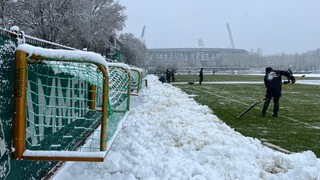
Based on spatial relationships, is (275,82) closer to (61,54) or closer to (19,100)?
(61,54)

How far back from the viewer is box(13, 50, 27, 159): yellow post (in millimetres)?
3637

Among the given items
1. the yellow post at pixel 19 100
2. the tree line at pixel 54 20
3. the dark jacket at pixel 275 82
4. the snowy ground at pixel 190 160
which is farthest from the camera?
the tree line at pixel 54 20

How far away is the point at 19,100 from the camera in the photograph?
3.64 meters

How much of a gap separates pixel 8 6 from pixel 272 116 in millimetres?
31601

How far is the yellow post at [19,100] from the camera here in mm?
3637

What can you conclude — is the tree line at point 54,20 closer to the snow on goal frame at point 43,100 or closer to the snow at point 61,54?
the snow on goal frame at point 43,100

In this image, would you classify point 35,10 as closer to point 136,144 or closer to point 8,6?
point 8,6

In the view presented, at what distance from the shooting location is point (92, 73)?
495cm

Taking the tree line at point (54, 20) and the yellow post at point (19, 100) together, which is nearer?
the yellow post at point (19, 100)

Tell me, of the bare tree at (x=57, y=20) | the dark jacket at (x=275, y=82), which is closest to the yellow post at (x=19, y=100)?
the dark jacket at (x=275, y=82)

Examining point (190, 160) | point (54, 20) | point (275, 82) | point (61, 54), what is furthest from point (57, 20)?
point (61, 54)

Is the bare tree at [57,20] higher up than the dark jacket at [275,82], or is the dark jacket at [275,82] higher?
the bare tree at [57,20]

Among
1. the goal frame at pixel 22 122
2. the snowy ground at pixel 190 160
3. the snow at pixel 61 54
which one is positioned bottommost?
the snowy ground at pixel 190 160

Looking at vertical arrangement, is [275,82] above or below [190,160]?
above
